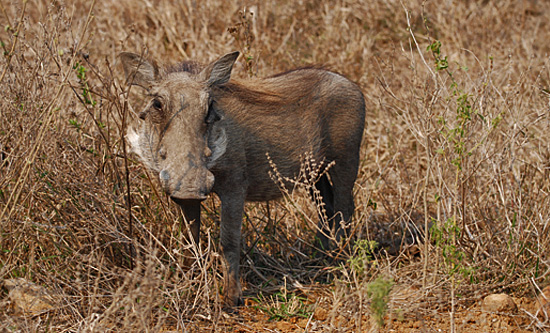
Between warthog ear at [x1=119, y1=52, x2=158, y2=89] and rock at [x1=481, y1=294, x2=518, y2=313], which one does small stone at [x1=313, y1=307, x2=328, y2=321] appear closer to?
rock at [x1=481, y1=294, x2=518, y2=313]

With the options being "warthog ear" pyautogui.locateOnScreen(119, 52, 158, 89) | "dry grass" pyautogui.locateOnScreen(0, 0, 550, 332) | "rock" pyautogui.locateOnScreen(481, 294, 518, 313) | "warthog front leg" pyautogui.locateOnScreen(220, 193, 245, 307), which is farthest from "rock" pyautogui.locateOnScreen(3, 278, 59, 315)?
"rock" pyautogui.locateOnScreen(481, 294, 518, 313)

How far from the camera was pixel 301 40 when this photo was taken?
7.17m

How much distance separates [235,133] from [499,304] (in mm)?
1743

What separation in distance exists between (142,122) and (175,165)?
645 mm

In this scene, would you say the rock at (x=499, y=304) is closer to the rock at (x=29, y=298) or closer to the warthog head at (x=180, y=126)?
the warthog head at (x=180, y=126)

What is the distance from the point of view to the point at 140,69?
3.45 metres

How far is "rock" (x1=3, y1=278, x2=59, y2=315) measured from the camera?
3.04 meters

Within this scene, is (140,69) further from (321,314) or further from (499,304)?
(499,304)

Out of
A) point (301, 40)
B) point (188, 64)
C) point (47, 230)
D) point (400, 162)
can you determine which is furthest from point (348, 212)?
point (301, 40)

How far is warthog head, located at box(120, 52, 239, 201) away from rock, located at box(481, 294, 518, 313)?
1.59m

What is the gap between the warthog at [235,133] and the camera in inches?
123

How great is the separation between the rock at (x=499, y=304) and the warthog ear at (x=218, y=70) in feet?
6.11

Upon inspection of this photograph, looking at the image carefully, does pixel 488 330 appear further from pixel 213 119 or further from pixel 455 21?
pixel 455 21

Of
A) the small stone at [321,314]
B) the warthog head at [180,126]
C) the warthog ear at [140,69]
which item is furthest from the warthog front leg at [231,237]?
the warthog ear at [140,69]
